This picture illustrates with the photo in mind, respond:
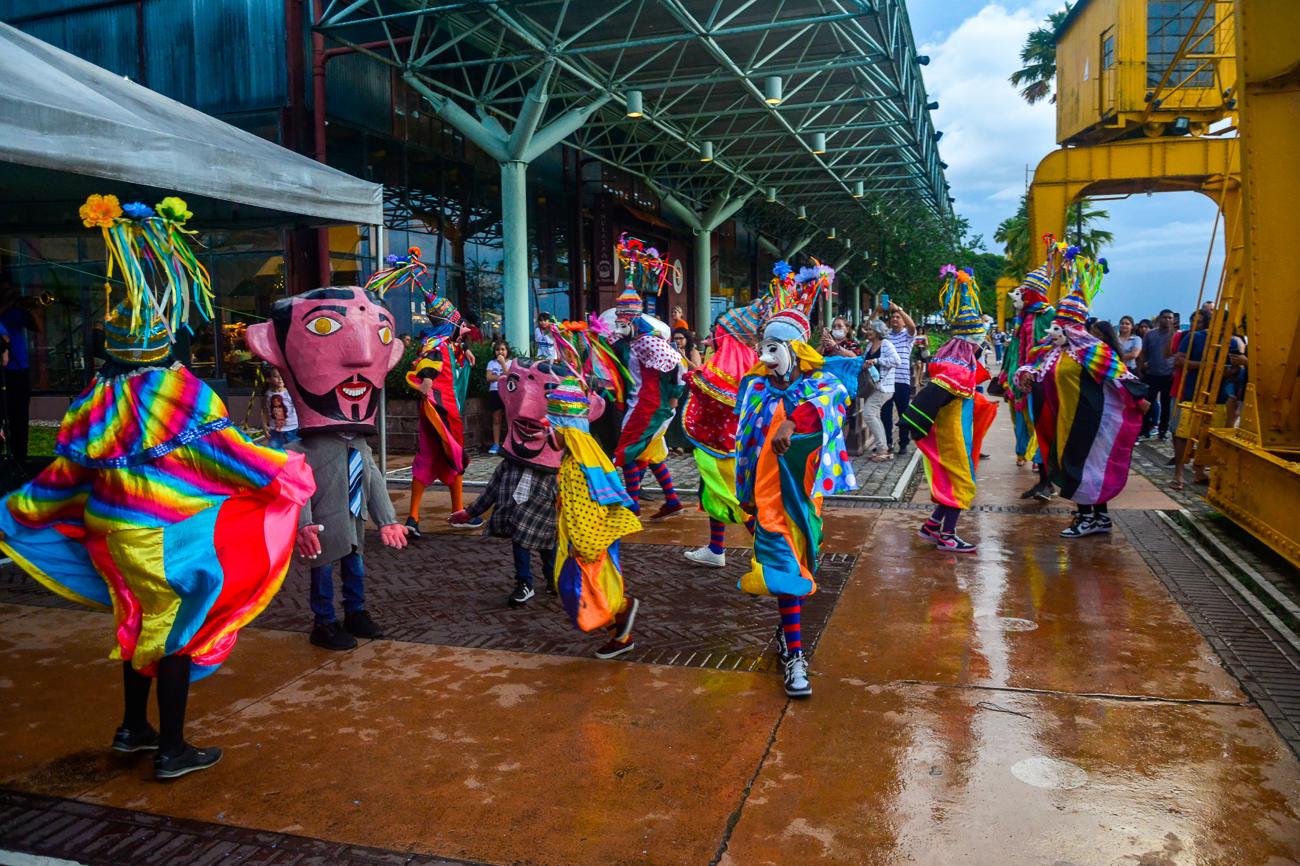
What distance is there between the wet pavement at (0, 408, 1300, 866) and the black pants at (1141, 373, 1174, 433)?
834 centimetres

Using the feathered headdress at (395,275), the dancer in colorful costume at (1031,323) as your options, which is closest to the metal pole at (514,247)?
the feathered headdress at (395,275)

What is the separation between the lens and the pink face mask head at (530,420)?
556 cm

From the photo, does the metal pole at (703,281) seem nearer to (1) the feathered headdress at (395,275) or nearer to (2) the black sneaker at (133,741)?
(1) the feathered headdress at (395,275)

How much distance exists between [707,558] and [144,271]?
411 centimetres

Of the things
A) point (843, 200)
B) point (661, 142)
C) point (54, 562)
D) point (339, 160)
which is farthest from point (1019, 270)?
point (54, 562)

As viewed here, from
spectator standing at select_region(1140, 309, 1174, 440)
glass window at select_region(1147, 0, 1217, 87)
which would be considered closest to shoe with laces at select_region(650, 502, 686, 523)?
spectator standing at select_region(1140, 309, 1174, 440)

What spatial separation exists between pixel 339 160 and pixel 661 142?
8.54 metres

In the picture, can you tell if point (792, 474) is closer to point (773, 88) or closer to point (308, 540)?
point (308, 540)

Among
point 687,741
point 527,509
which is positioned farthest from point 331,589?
point 687,741

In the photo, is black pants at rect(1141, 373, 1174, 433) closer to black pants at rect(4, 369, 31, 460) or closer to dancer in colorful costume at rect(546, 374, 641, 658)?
dancer in colorful costume at rect(546, 374, 641, 658)

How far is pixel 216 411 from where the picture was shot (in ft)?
11.8

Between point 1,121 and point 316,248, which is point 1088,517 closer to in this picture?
point 1,121

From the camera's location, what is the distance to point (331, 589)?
504 centimetres

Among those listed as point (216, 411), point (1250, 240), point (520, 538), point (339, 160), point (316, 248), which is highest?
point (339, 160)
